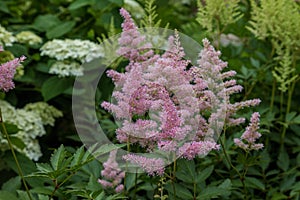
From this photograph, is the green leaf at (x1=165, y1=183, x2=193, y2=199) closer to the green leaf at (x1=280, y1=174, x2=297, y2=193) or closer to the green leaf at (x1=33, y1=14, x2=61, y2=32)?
the green leaf at (x1=280, y1=174, x2=297, y2=193)

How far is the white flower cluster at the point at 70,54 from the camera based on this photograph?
7.63 feet

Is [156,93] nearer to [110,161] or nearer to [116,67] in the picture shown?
[110,161]

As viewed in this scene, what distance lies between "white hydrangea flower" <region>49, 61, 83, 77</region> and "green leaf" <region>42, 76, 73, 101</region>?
0.19 ft

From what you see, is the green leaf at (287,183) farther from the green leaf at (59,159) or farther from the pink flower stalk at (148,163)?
the green leaf at (59,159)

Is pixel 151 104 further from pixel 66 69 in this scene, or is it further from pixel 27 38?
pixel 27 38

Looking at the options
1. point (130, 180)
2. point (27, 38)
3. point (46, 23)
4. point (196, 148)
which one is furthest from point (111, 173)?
point (46, 23)

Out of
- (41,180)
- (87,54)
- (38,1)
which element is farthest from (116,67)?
(38,1)

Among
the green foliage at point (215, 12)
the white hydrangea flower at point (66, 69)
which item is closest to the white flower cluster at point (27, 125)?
the white hydrangea flower at point (66, 69)

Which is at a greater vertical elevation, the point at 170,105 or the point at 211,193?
the point at 170,105

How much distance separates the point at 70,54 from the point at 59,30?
1.37ft

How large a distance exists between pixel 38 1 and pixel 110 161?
6.46 ft

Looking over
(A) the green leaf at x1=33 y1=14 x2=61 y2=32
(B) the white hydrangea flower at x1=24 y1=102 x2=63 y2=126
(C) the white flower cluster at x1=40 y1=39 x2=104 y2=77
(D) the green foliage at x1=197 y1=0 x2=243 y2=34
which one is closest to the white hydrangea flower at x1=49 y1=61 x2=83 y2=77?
(C) the white flower cluster at x1=40 y1=39 x2=104 y2=77

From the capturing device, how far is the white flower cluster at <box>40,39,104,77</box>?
232cm

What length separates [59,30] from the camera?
8.86ft
